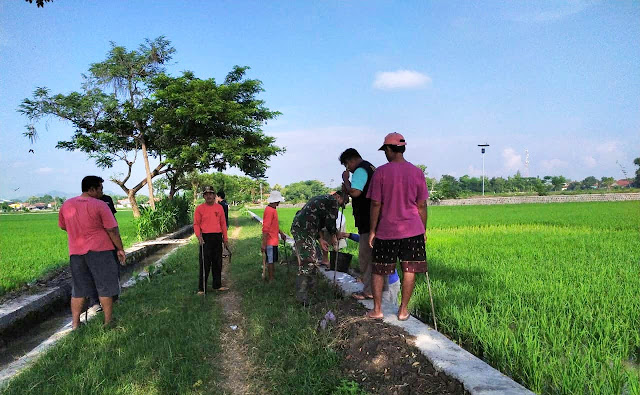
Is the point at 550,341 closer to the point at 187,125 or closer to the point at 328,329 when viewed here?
the point at 328,329

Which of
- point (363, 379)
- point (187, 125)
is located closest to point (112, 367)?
point (363, 379)

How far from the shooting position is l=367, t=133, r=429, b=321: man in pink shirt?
339 centimetres

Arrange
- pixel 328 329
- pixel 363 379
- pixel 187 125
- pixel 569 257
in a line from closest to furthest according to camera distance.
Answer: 1. pixel 363 379
2. pixel 328 329
3. pixel 569 257
4. pixel 187 125

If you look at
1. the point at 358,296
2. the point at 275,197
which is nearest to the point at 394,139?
the point at 358,296

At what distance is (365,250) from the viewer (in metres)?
4.46

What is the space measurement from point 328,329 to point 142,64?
65.3ft

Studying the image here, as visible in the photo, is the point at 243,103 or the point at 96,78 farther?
the point at 243,103

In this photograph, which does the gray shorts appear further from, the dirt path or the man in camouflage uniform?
the man in camouflage uniform

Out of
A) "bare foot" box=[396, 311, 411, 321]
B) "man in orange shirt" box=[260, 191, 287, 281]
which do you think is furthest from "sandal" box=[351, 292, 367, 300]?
"man in orange shirt" box=[260, 191, 287, 281]

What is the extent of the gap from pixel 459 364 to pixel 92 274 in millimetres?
3935

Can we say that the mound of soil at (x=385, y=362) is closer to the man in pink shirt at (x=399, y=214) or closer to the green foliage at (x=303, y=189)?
the man in pink shirt at (x=399, y=214)

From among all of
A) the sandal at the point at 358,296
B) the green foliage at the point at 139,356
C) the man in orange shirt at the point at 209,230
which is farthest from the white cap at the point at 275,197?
the sandal at the point at 358,296

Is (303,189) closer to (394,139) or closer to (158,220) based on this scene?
(158,220)

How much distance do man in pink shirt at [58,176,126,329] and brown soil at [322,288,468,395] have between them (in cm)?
273
